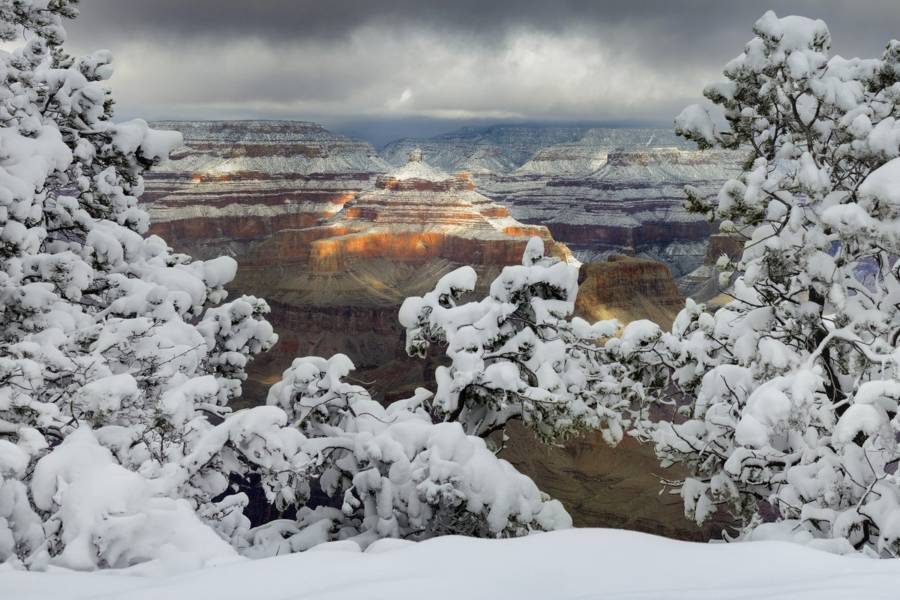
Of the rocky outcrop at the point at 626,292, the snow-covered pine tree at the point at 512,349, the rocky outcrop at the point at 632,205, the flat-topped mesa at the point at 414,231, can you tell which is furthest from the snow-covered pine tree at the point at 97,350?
the rocky outcrop at the point at 632,205

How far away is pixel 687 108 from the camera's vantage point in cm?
849

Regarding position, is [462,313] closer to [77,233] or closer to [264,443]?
[264,443]

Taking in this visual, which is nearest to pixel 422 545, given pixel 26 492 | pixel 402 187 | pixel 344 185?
pixel 26 492

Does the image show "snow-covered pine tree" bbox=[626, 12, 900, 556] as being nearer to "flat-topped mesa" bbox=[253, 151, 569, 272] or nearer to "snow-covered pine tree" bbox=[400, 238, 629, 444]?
"snow-covered pine tree" bbox=[400, 238, 629, 444]

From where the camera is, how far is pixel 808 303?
25.3 feet

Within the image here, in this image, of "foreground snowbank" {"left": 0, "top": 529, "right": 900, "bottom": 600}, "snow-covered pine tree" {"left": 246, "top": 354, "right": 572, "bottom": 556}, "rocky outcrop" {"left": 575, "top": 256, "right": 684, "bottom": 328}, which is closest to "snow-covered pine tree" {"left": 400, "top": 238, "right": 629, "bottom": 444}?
→ "snow-covered pine tree" {"left": 246, "top": 354, "right": 572, "bottom": 556}

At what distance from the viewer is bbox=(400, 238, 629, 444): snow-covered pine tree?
800 cm

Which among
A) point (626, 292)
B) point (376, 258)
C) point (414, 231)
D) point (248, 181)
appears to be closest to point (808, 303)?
point (626, 292)

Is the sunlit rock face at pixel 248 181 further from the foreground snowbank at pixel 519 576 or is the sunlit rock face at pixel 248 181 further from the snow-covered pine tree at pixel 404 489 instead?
the foreground snowbank at pixel 519 576

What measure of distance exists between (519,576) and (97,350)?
5416 millimetres

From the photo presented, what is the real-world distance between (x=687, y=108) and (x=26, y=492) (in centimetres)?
714

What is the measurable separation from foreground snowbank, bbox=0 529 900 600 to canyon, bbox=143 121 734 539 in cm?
400

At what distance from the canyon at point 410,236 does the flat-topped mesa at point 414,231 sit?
19 cm

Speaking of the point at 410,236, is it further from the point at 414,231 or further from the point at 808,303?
the point at 808,303
